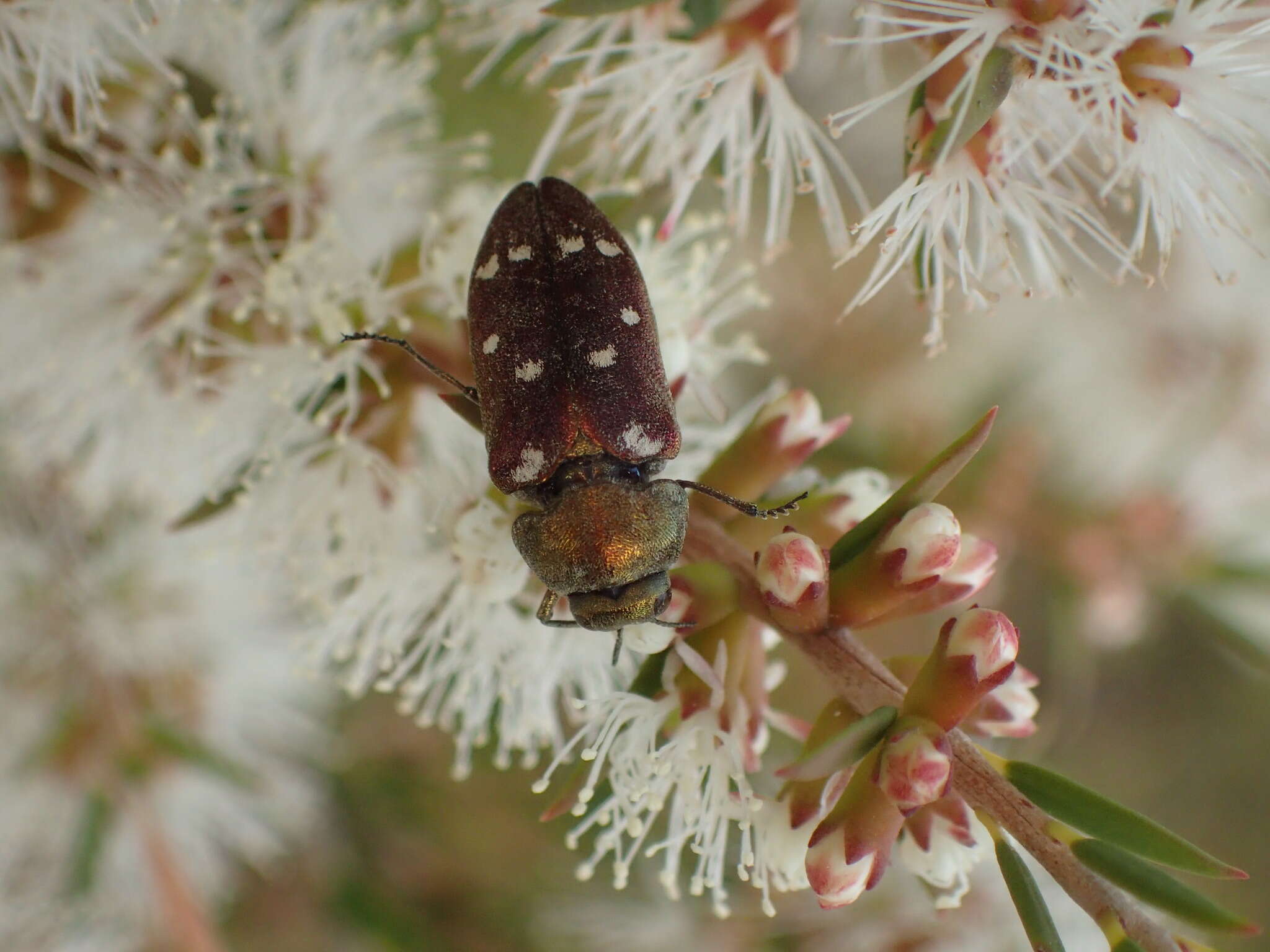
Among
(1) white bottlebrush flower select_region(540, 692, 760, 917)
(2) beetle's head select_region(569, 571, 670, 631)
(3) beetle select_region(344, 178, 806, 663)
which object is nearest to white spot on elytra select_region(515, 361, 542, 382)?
(3) beetle select_region(344, 178, 806, 663)

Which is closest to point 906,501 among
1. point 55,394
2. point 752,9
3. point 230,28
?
point 752,9

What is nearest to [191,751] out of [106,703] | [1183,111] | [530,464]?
[106,703]

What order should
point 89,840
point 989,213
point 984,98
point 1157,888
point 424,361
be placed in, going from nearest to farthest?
1. point 1157,888
2. point 984,98
3. point 989,213
4. point 424,361
5. point 89,840

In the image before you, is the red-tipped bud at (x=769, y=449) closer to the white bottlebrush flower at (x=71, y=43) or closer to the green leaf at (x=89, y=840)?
the white bottlebrush flower at (x=71, y=43)

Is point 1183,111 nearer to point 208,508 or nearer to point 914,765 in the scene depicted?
point 914,765

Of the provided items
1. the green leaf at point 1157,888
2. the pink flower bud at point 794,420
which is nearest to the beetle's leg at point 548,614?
the pink flower bud at point 794,420
